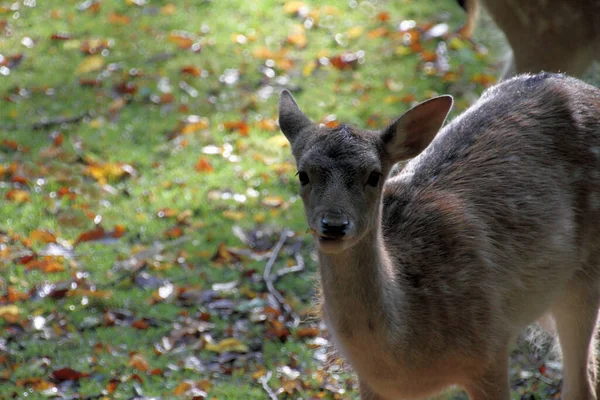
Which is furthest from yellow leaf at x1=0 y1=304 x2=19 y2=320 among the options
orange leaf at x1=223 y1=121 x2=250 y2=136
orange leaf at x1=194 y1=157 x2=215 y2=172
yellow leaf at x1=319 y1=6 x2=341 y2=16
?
yellow leaf at x1=319 y1=6 x2=341 y2=16

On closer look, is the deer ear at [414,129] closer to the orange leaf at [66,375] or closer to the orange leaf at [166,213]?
the orange leaf at [66,375]

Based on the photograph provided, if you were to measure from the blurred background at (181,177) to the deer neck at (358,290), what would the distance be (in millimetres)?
1345

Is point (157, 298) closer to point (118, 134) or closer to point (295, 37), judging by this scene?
point (118, 134)

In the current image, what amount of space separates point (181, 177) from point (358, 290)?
384 cm

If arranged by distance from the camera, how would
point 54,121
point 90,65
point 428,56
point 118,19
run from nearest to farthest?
point 54,121 → point 428,56 → point 90,65 → point 118,19

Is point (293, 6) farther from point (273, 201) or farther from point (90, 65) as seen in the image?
point (273, 201)

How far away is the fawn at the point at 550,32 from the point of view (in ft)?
20.6

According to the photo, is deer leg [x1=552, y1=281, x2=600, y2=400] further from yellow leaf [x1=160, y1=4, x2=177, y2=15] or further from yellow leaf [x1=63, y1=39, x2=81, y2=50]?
yellow leaf [x1=160, y1=4, x2=177, y2=15]

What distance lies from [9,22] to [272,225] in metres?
4.62

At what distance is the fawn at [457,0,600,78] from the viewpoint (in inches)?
248

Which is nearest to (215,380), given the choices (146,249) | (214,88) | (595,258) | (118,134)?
(146,249)

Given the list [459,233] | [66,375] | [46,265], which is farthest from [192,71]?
[459,233]

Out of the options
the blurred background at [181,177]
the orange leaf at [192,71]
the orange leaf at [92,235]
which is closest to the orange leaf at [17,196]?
the blurred background at [181,177]

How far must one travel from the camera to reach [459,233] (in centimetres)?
430
